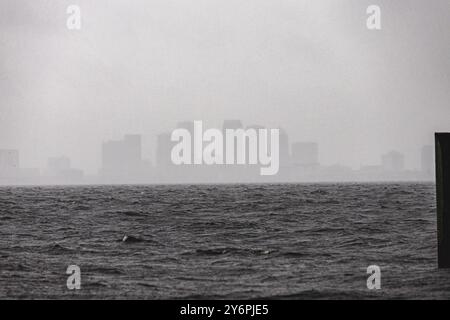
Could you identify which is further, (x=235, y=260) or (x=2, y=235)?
(x=2, y=235)

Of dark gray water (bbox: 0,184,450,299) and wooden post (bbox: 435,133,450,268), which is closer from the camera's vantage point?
dark gray water (bbox: 0,184,450,299)

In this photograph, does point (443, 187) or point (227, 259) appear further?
point (227, 259)

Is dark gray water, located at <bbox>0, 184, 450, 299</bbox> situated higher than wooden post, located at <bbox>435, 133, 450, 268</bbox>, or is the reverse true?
wooden post, located at <bbox>435, 133, 450, 268</bbox>

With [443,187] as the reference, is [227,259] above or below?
below

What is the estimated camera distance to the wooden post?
21219 mm

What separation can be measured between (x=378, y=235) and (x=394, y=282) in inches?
710

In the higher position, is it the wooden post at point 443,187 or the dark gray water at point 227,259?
the wooden post at point 443,187

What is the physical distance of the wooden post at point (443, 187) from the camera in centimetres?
2122

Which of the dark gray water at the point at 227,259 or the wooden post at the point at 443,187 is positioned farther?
the wooden post at the point at 443,187

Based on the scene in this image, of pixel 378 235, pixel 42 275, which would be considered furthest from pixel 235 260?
pixel 378 235

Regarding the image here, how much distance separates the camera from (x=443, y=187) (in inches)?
846
